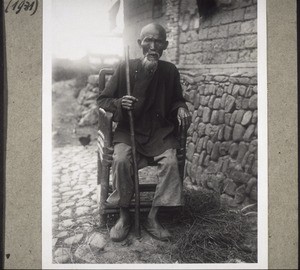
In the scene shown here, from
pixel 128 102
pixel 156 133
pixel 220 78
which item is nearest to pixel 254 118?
pixel 220 78

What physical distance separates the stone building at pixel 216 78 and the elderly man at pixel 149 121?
2.1 inches

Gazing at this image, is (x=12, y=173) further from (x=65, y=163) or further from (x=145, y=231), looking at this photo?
(x=145, y=231)

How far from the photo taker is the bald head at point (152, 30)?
1703mm

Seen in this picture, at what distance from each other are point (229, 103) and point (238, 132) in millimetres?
138

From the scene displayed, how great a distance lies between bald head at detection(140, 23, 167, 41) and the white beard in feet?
0.35

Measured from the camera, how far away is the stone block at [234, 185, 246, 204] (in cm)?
172

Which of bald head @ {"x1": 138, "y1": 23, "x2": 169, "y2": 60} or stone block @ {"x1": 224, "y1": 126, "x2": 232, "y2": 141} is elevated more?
bald head @ {"x1": 138, "y1": 23, "x2": 169, "y2": 60}

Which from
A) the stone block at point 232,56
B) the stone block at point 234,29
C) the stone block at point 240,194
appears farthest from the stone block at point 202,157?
the stone block at point 234,29

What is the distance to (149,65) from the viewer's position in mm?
1768

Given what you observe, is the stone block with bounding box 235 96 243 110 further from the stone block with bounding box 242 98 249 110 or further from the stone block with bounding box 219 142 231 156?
the stone block with bounding box 219 142 231 156

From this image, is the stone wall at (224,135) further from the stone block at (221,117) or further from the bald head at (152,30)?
the bald head at (152,30)

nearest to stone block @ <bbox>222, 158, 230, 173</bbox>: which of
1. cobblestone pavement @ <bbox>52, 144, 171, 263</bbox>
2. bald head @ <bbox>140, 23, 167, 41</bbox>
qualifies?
cobblestone pavement @ <bbox>52, 144, 171, 263</bbox>

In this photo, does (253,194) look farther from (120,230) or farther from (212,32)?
(212,32)

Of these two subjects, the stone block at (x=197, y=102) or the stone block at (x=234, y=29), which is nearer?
the stone block at (x=234, y=29)
